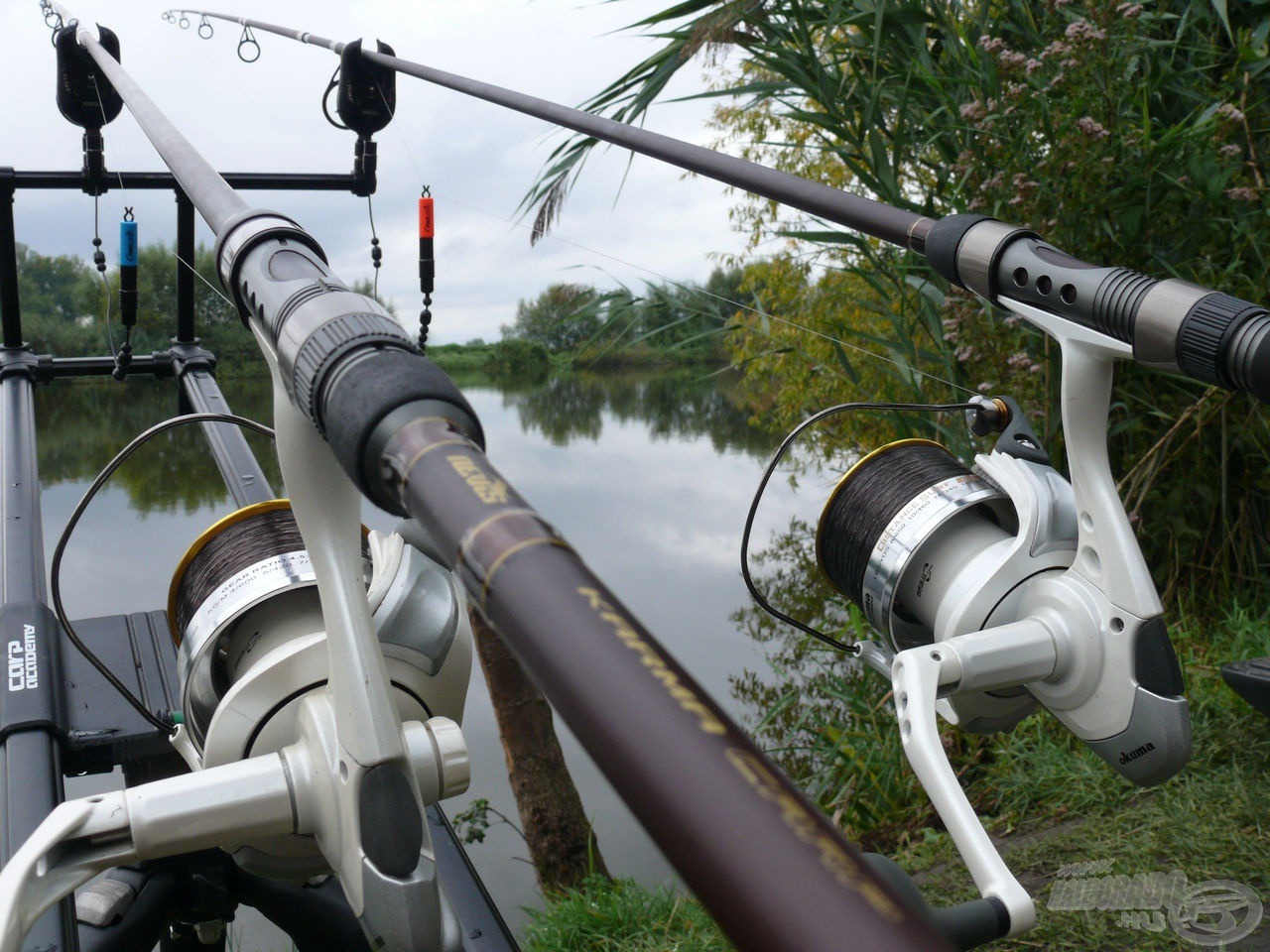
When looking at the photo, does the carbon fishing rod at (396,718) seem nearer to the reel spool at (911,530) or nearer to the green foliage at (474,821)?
the reel spool at (911,530)

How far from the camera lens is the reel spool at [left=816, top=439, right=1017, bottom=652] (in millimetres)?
1412

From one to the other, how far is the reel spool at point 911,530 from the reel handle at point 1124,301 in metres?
0.26

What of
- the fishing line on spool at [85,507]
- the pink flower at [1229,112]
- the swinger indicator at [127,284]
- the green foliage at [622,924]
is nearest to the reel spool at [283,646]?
the fishing line on spool at [85,507]

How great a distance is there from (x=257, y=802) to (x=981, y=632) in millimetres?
787

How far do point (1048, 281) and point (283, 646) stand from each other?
2.86ft

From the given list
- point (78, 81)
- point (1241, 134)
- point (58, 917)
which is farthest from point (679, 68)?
point (58, 917)

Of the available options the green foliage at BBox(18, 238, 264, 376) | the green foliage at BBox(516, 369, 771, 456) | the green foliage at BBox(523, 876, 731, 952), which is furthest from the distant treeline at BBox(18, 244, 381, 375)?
the green foliage at BBox(516, 369, 771, 456)

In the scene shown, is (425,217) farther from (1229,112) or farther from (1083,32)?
(1229,112)

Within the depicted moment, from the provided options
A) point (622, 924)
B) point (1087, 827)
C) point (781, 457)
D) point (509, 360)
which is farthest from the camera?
point (509, 360)

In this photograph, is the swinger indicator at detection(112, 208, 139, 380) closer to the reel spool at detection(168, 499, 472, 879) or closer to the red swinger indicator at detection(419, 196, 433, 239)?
the red swinger indicator at detection(419, 196, 433, 239)

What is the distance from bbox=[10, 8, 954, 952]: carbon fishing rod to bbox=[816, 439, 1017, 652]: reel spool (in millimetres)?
469

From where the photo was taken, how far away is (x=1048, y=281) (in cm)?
122

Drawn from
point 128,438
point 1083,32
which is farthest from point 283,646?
point 128,438

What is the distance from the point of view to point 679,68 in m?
4.09
